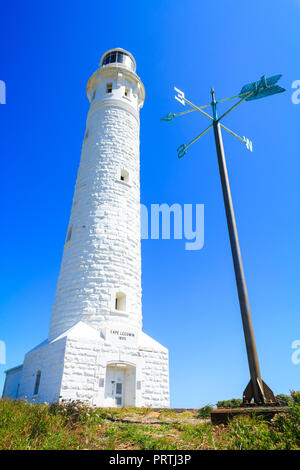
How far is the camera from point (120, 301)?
Answer: 17656mm

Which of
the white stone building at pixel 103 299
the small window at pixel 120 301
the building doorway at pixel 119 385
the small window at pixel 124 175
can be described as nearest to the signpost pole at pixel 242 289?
the white stone building at pixel 103 299

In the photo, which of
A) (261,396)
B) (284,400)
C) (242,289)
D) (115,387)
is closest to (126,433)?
(261,396)

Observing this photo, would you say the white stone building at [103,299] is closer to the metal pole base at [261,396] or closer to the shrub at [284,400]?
the shrub at [284,400]

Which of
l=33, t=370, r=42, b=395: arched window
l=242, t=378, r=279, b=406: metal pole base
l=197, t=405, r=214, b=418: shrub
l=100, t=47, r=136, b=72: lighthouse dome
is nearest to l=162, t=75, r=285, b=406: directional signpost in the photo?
l=242, t=378, r=279, b=406: metal pole base

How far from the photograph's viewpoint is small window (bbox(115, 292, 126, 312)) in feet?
57.1

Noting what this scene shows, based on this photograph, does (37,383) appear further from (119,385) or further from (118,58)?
(118,58)

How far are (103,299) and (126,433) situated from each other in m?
9.47

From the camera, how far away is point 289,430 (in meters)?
5.95

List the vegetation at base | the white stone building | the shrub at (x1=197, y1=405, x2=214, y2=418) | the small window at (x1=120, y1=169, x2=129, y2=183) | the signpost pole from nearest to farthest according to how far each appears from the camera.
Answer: the vegetation at base, the signpost pole, the shrub at (x1=197, y1=405, x2=214, y2=418), the white stone building, the small window at (x1=120, y1=169, x2=129, y2=183)

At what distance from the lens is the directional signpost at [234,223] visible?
294 inches

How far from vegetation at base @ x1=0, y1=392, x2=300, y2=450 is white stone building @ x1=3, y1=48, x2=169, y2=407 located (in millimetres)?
5655

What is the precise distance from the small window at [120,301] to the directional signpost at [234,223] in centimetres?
903

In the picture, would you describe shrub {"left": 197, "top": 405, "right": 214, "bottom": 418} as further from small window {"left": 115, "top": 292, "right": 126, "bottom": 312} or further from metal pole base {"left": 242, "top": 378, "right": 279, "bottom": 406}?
small window {"left": 115, "top": 292, "right": 126, "bottom": 312}
